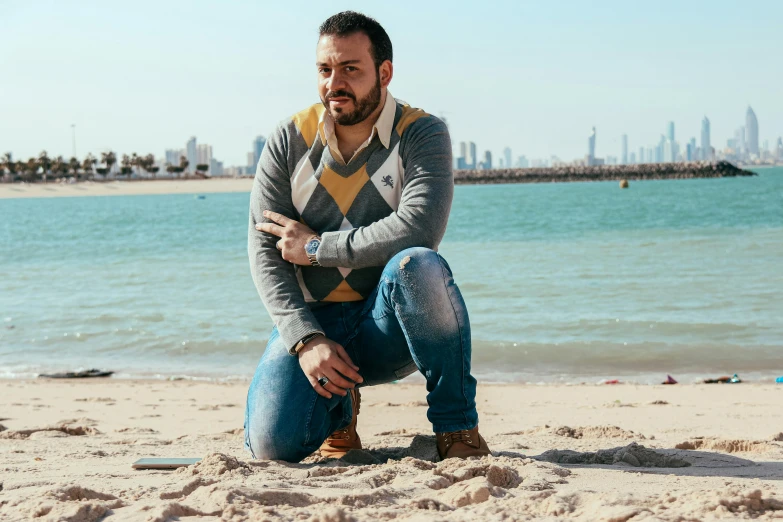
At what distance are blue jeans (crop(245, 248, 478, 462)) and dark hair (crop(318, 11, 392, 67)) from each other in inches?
27.1

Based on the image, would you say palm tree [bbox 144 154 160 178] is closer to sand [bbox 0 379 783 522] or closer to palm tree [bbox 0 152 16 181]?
palm tree [bbox 0 152 16 181]

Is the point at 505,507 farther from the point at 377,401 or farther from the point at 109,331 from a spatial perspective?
the point at 109,331

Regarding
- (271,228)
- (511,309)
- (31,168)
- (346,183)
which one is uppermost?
(31,168)

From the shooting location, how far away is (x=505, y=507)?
2.07 metres

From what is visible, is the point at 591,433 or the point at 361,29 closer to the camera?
the point at 361,29

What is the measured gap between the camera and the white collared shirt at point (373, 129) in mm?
2867

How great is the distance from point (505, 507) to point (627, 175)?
86170 mm

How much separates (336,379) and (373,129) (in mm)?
848

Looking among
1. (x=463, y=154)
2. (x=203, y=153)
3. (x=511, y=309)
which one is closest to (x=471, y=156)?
(x=463, y=154)

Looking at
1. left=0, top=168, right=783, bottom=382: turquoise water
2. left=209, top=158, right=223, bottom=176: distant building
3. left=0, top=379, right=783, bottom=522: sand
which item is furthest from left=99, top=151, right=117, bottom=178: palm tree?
left=0, top=379, right=783, bottom=522: sand

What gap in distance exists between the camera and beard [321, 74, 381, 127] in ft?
9.21

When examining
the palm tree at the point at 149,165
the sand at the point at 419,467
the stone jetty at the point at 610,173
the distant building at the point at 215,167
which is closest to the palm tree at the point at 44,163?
the palm tree at the point at 149,165

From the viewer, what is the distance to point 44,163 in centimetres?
8656

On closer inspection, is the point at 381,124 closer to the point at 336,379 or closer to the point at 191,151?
the point at 336,379
